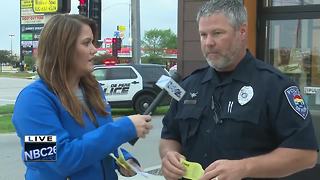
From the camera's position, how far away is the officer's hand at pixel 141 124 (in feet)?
8.18

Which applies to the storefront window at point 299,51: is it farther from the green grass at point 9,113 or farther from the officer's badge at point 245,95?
the green grass at point 9,113

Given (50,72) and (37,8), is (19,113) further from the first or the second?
(37,8)

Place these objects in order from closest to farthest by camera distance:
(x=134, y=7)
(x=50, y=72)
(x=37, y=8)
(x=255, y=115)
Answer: (x=255, y=115) → (x=50, y=72) → (x=37, y=8) → (x=134, y=7)

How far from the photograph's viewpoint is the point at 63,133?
241 cm

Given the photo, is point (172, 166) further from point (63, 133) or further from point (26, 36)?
point (26, 36)

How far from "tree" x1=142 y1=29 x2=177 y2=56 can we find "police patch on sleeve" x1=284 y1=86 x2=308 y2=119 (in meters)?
93.4

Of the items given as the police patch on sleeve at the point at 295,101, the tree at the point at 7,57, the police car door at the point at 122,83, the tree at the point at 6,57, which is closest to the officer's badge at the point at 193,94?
the police patch on sleeve at the point at 295,101

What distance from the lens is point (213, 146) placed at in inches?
91.1

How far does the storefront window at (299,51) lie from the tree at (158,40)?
293ft

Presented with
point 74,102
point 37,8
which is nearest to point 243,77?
point 74,102

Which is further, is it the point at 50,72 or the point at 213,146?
the point at 50,72

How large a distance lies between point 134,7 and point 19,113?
18.7 metres

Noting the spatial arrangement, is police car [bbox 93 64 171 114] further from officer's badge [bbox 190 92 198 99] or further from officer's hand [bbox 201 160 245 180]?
officer's hand [bbox 201 160 245 180]

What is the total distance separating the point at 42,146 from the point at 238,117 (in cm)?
89
